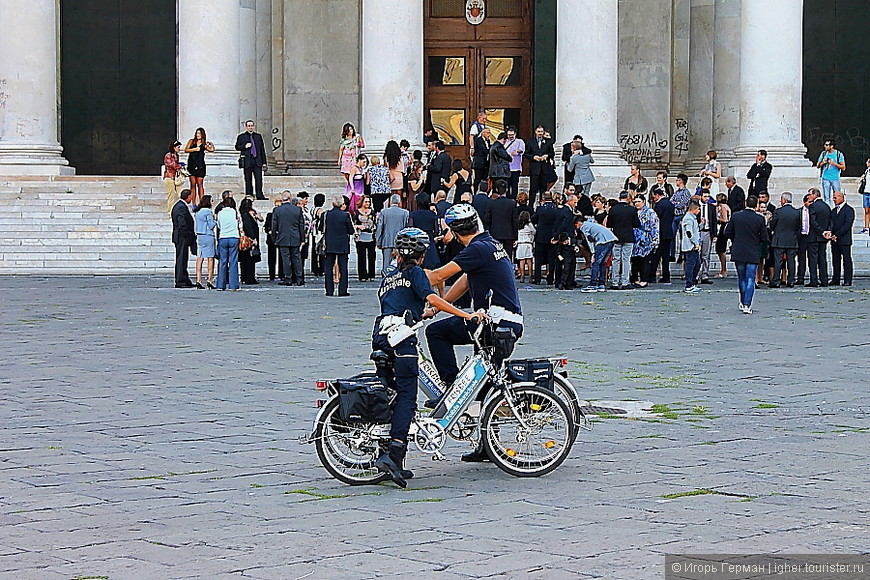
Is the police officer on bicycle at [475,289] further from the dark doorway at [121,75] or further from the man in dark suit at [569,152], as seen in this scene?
the dark doorway at [121,75]

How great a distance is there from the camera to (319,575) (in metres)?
6.14

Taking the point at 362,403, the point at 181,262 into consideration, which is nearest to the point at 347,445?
the point at 362,403

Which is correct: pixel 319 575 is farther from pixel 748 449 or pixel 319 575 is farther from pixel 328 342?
pixel 328 342

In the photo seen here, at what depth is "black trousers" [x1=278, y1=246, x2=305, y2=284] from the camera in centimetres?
2277

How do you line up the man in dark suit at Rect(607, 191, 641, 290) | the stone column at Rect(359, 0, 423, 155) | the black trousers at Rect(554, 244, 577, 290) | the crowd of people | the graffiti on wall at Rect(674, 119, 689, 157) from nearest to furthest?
the crowd of people → the black trousers at Rect(554, 244, 577, 290) → the man in dark suit at Rect(607, 191, 641, 290) → the stone column at Rect(359, 0, 423, 155) → the graffiti on wall at Rect(674, 119, 689, 157)

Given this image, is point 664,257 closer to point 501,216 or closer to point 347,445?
point 501,216

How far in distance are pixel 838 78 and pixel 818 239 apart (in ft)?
48.8

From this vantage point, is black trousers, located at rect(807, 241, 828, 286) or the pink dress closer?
black trousers, located at rect(807, 241, 828, 286)

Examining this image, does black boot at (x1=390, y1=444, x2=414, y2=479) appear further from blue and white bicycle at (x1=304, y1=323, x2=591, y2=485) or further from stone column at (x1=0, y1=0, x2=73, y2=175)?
stone column at (x1=0, y1=0, x2=73, y2=175)

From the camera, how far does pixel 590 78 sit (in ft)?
91.8

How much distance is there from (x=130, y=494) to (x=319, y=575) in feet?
6.98

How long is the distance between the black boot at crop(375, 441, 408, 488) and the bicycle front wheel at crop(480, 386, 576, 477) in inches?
21.5

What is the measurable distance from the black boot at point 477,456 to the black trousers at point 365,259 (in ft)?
46.2

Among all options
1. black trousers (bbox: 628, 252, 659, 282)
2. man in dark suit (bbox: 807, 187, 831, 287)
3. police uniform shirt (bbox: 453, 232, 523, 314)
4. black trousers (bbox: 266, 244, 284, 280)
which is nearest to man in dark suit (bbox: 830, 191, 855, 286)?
man in dark suit (bbox: 807, 187, 831, 287)
